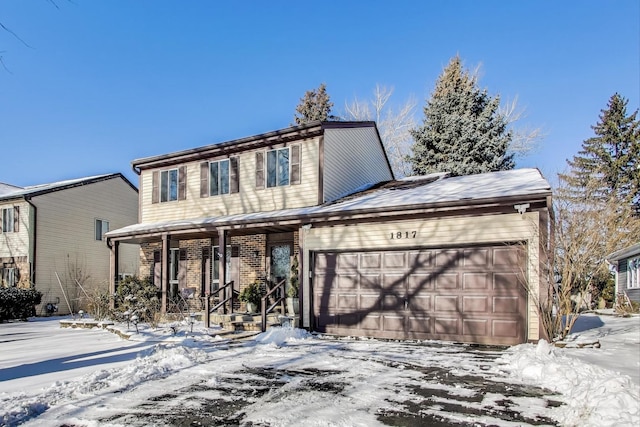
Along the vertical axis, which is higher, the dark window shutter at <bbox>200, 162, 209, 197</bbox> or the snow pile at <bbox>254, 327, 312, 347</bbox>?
the dark window shutter at <bbox>200, 162, 209, 197</bbox>

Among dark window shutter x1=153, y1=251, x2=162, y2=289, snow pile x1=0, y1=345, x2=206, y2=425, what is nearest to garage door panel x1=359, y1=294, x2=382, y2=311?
snow pile x1=0, y1=345, x2=206, y2=425

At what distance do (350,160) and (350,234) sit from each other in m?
4.56

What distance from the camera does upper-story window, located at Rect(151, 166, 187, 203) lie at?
52.6 ft

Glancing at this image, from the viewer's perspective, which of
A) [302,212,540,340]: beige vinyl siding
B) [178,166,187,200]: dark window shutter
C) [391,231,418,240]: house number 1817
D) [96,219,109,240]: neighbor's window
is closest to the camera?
[302,212,540,340]: beige vinyl siding

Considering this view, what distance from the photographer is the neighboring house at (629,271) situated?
2212 cm

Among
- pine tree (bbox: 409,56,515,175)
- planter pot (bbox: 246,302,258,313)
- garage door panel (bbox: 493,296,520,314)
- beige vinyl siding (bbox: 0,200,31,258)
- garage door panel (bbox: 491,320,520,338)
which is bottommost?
planter pot (bbox: 246,302,258,313)

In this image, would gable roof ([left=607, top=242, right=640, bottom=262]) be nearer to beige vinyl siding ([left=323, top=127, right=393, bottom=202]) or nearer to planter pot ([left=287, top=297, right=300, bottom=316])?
beige vinyl siding ([left=323, top=127, right=393, bottom=202])

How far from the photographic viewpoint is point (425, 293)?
10.3m

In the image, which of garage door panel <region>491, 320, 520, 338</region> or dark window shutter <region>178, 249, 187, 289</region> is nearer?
garage door panel <region>491, 320, 520, 338</region>

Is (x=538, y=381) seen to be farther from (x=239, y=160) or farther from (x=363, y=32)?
(x=363, y=32)

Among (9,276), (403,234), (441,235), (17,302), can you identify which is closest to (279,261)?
(403,234)

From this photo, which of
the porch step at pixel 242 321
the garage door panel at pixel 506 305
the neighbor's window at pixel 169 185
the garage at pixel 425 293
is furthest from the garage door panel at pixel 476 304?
the neighbor's window at pixel 169 185

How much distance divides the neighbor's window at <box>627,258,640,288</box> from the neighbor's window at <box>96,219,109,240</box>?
95.2 feet

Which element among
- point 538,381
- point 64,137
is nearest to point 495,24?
point 538,381
